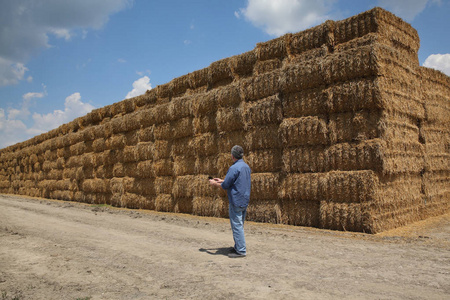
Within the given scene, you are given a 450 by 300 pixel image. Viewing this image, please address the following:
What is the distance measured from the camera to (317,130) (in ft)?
31.0

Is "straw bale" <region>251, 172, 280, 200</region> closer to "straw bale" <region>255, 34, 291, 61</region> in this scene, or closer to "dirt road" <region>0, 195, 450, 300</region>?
"dirt road" <region>0, 195, 450, 300</region>

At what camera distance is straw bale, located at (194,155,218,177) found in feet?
41.9

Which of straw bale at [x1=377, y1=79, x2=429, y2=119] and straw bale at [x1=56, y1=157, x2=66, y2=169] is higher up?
straw bale at [x1=377, y1=79, x2=429, y2=119]

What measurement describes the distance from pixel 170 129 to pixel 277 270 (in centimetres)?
1050

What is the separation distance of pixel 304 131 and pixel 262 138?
162 cm

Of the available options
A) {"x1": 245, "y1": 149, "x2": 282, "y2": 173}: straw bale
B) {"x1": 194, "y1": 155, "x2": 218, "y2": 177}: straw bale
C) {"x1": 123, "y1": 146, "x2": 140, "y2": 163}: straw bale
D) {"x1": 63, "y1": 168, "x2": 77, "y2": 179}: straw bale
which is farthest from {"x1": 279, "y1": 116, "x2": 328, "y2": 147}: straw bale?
{"x1": 63, "y1": 168, "x2": 77, "y2": 179}: straw bale

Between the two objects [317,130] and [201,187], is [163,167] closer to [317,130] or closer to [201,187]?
[201,187]

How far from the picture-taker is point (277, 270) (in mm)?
5027

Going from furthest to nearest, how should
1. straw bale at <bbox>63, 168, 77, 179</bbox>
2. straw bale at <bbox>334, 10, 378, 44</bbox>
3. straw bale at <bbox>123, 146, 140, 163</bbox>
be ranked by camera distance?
straw bale at <bbox>63, 168, 77, 179</bbox> → straw bale at <bbox>123, 146, 140, 163</bbox> → straw bale at <bbox>334, 10, 378, 44</bbox>

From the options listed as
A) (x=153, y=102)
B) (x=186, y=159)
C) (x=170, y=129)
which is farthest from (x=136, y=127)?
(x=186, y=159)

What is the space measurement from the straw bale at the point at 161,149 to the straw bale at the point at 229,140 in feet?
10.8

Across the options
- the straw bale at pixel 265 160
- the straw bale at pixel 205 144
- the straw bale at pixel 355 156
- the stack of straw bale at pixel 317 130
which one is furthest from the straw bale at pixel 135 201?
the straw bale at pixel 355 156

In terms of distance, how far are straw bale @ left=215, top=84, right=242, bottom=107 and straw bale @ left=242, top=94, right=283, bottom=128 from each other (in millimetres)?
497

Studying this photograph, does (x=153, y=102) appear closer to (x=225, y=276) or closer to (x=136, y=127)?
(x=136, y=127)
